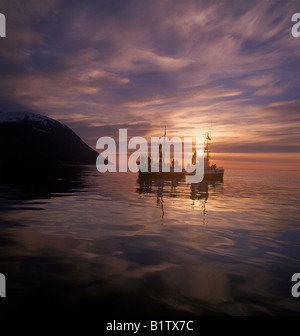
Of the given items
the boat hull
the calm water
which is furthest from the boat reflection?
the boat hull

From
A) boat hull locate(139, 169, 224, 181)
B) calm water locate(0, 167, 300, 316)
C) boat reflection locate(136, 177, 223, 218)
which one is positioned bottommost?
boat reflection locate(136, 177, 223, 218)

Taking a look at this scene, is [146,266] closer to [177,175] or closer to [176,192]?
[176,192]

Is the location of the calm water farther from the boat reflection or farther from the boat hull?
the boat hull

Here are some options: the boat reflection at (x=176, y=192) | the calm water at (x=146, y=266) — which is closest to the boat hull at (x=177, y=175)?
the boat reflection at (x=176, y=192)

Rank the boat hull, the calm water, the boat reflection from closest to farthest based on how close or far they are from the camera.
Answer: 1. the calm water
2. the boat reflection
3. the boat hull

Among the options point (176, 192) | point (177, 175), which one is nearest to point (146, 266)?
point (176, 192)

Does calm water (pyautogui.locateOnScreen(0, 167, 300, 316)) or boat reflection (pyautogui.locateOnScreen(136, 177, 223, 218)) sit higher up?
calm water (pyautogui.locateOnScreen(0, 167, 300, 316))

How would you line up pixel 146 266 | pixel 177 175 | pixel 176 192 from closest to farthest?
pixel 146 266 → pixel 176 192 → pixel 177 175

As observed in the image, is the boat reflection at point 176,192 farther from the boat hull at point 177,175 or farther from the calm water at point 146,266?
the boat hull at point 177,175
